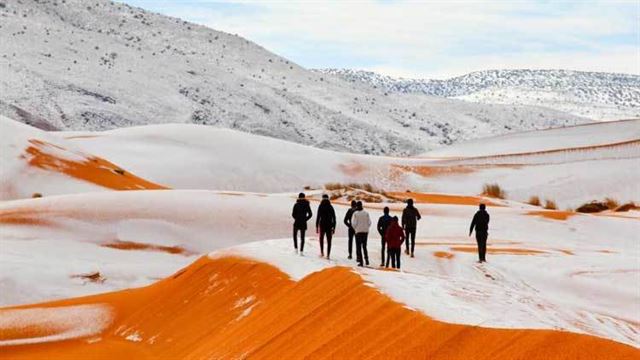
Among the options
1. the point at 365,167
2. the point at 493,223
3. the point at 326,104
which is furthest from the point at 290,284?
the point at 326,104

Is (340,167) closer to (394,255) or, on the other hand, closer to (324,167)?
(324,167)

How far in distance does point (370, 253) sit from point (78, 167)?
2026 centimetres

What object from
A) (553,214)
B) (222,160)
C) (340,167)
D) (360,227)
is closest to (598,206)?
(553,214)

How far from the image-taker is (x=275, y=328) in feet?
39.4

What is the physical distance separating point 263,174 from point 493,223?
24725 millimetres

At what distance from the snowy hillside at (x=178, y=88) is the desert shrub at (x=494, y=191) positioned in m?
40.4

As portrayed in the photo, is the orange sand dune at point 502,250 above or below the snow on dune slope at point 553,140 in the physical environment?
below

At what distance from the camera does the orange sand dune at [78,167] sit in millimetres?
36781

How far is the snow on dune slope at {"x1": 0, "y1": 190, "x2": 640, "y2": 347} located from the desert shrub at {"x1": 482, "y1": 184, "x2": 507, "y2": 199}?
18288 mm

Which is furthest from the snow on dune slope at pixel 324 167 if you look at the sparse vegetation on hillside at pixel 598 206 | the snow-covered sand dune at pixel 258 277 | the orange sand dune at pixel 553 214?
the orange sand dune at pixel 553 214

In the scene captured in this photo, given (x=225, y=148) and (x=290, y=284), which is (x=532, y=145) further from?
(x=290, y=284)

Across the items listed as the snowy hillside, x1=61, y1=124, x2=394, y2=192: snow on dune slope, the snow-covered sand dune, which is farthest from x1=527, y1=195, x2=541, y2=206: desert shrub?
the snowy hillside

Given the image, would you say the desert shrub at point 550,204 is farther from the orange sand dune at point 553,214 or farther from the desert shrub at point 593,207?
the orange sand dune at point 553,214

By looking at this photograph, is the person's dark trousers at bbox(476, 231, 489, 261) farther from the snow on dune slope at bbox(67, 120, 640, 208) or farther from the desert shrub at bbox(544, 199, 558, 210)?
the snow on dune slope at bbox(67, 120, 640, 208)
